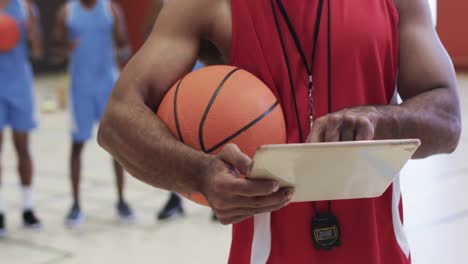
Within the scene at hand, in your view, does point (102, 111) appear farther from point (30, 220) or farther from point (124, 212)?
point (30, 220)

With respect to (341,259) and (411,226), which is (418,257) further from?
(341,259)

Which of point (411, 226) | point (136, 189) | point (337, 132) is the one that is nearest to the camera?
point (337, 132)

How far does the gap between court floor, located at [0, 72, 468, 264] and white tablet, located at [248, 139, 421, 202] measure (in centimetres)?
198

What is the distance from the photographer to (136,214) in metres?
4.33

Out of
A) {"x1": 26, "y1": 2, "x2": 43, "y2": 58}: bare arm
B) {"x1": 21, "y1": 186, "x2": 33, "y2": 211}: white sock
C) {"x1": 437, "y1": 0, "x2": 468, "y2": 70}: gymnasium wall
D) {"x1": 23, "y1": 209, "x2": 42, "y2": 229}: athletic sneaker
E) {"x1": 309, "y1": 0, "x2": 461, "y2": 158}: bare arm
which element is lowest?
{"x1": 23, "y1": 209, "x2": 42, "y2": 229}: athletic sneaker

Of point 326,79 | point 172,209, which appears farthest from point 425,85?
point 172,209

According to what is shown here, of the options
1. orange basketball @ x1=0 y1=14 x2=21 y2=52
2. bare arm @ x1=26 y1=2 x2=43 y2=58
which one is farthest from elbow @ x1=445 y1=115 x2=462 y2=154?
bare arm @ x1=26 y1=2 x2=43 y2=58

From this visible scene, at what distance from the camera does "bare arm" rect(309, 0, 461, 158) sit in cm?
109

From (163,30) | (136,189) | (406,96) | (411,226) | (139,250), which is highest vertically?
(163,30)

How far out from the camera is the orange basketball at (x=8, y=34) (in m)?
3.86

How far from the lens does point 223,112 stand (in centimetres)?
109

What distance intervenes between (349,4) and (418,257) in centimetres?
222

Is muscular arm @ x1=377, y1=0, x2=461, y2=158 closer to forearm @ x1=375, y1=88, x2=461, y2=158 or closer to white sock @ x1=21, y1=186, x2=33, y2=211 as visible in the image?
forearm @ x1=375, y1=88, x2=461, y2=158

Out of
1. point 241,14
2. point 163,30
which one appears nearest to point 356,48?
point 241,14
